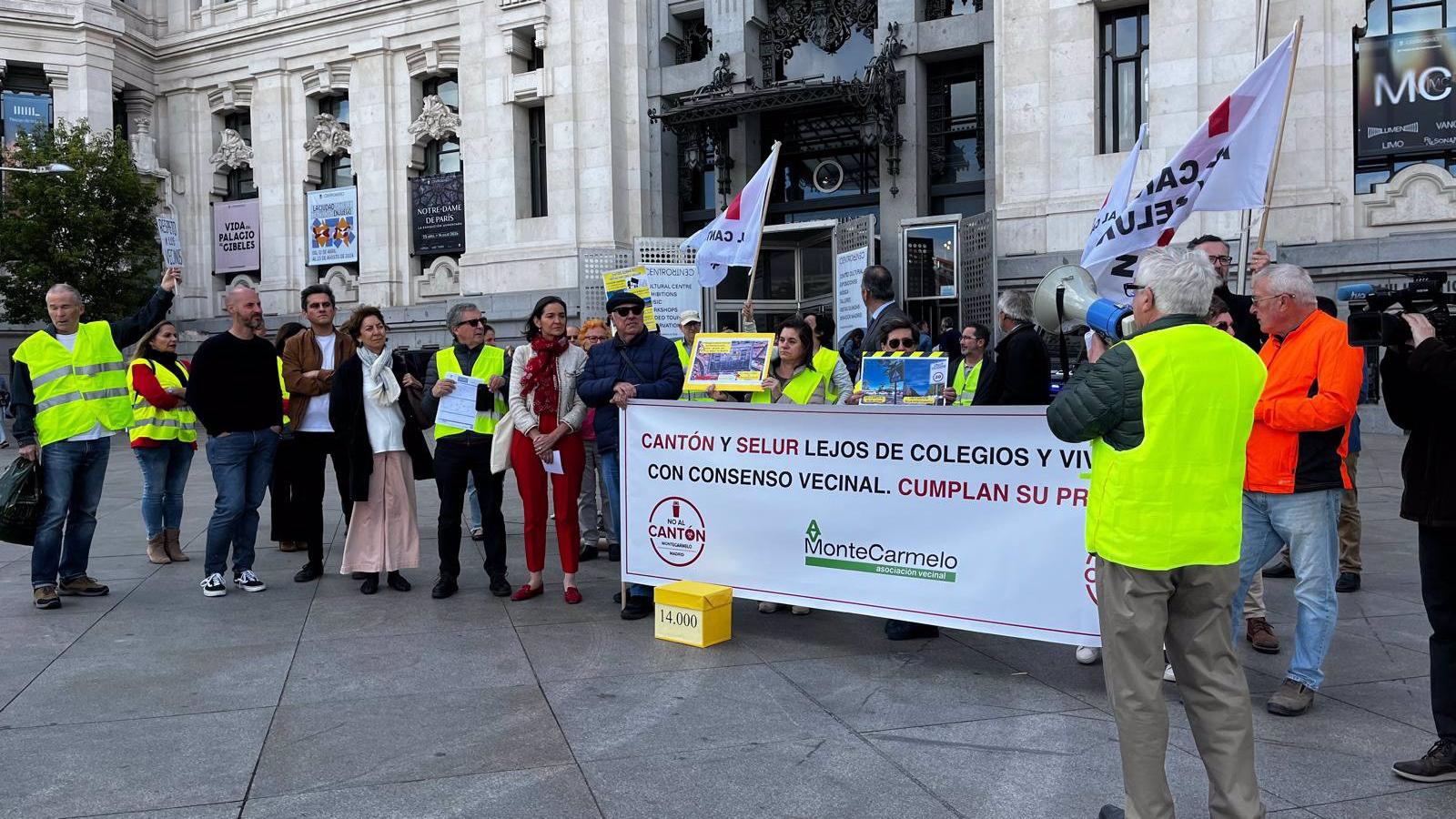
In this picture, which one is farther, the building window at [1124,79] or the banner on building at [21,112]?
the banner on building at [21,112]

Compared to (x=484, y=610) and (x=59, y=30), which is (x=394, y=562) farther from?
(x=59, y=30)

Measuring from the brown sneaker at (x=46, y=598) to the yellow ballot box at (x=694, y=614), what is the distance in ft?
13.8

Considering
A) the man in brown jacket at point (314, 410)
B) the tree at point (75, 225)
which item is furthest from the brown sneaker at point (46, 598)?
the tree at point (75, 225)

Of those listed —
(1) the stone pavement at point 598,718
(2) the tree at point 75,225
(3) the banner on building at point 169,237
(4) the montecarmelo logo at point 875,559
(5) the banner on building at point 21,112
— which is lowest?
(1) the stone pavement at point 598,718

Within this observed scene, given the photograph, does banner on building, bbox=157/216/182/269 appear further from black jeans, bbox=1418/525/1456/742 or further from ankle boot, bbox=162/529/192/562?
black jeans, bbox=1418/525/1456/742

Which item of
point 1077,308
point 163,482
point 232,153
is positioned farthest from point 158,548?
point 232,153

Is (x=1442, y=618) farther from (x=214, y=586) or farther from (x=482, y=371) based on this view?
(x=214, y=586)

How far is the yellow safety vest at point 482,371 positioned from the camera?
7082 mm

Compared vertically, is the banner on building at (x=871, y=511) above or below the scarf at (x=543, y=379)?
below

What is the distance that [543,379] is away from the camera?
6895 mm

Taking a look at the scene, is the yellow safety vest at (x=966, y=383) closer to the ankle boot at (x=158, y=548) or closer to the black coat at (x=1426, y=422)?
the black coat at (x=1426, y=422)

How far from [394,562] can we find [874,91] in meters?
13.8

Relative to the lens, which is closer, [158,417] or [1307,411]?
[1307,411]

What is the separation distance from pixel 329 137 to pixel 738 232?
2031 centimetres
